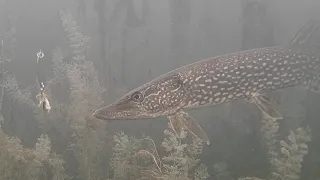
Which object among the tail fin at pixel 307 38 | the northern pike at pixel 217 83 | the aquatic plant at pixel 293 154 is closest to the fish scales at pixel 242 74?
the northern pike at pixel 217 83

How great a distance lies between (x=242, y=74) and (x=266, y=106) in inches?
15.3

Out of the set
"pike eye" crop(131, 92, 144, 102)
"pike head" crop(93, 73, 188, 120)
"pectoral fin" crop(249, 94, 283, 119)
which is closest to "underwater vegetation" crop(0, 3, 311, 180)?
"pike head" crop(93, 73, 188, 120)

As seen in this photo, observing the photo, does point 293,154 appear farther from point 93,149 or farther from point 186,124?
point 93,149

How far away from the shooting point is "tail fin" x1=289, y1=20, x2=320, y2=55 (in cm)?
397

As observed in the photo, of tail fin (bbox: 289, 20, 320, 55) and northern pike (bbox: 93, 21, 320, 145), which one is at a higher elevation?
tail fin (bbox: 289, 20, 320, 55)

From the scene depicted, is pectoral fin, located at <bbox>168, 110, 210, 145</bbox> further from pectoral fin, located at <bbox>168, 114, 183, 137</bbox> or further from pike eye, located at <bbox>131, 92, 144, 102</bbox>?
pike eye, located at <bbox>131, 92, 144, 102</bbox>

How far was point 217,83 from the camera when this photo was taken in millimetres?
3748

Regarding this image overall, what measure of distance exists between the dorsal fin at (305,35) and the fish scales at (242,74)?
155mm

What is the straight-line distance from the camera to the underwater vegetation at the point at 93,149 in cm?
463

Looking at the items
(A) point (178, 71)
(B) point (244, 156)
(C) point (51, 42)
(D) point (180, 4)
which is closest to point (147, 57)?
(D) point (180, 4)

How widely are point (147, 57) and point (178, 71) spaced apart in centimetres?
1126

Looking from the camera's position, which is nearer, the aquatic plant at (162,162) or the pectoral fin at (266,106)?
the pectoral fin at (266,106)

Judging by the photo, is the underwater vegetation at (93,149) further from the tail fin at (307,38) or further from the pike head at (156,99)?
the tail fin at (307,38)

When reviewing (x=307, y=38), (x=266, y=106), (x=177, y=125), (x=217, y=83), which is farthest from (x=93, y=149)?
(x=307, y=38)
